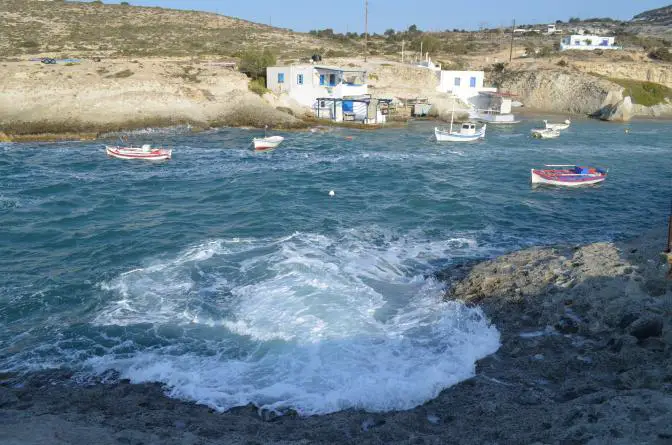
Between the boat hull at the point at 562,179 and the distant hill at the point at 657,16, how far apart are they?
148555 millimetres

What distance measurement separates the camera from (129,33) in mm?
89375

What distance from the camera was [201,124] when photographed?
52438mm

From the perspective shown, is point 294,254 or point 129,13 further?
point 129,13

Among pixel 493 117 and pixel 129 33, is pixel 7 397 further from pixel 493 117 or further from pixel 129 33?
pixel 129 33

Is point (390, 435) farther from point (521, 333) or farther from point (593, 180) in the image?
point (593, 180)

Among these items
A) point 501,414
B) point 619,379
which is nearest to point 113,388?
point 501,414

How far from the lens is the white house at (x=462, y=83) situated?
71000 millimetres

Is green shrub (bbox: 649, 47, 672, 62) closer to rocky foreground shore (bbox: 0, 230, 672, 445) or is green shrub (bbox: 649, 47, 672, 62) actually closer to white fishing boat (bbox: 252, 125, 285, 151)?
white fishing boat (bbox: 252, 125, 285, 151)

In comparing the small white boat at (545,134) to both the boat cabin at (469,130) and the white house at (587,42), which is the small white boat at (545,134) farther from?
the white house at (587,42)

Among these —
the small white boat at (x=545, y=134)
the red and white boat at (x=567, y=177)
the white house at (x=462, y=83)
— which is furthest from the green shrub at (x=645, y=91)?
the red and white boat at (x=567, y=177)

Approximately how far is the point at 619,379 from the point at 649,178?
2886cm

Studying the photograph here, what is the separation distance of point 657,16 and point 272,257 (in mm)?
196490

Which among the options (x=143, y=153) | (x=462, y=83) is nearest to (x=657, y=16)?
(x=462, y=83)

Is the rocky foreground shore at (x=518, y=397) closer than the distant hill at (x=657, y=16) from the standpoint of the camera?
Yes
